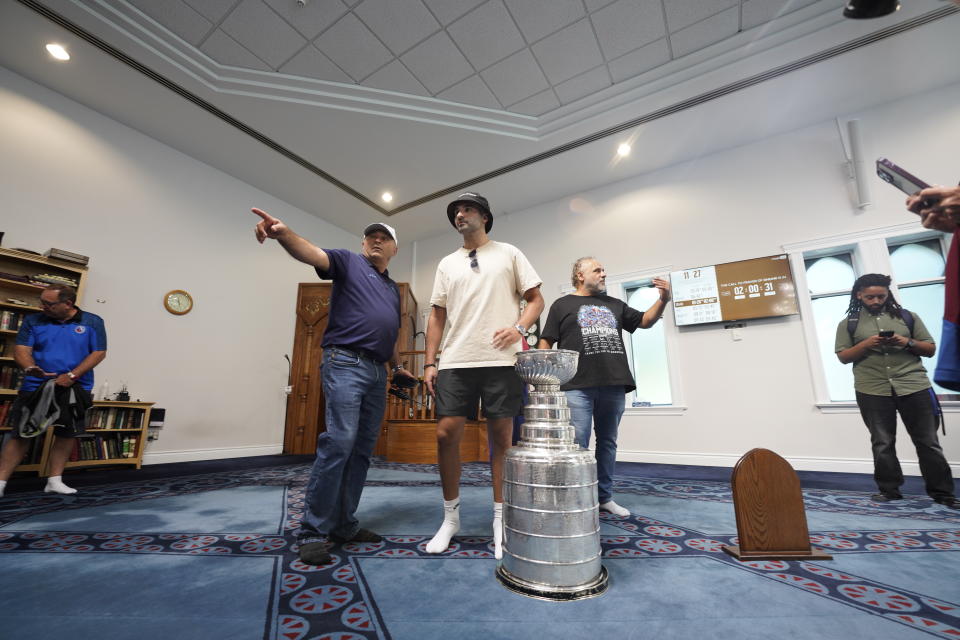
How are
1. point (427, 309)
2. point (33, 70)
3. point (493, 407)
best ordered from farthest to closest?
point (427, 309)
point (33, 70)
point (493, 407)

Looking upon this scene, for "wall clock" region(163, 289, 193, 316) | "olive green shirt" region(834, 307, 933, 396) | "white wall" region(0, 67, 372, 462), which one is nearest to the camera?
"olive green shirt" region(834, 307, 933, 396)

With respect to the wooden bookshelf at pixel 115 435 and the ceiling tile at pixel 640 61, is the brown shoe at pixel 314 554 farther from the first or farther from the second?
the ceiling tile at pixel 640 61

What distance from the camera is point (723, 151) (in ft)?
16.5

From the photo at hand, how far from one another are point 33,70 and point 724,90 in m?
7.00

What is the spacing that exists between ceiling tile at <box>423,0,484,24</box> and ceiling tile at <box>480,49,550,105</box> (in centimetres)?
62

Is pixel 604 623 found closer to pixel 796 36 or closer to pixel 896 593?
pixel 896 593

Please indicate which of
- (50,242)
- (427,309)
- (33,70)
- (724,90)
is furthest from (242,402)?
(724,90)

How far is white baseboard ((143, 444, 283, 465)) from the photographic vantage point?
4.48 m

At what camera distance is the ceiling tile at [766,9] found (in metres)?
3.37

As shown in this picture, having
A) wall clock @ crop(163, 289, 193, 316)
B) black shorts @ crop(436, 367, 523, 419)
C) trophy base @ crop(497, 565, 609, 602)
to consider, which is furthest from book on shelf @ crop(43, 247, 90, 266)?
trophy base @ crop(497, 565, 609, 602)

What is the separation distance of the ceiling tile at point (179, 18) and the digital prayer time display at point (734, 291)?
218 inches

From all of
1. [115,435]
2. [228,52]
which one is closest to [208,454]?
[115,435]

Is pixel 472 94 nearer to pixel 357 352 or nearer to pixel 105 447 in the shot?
pixel 357 352

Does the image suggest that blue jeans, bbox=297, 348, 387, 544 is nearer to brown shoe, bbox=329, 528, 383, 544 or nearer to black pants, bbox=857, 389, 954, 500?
brown shoe, bbox=329, 528, 383, 544
